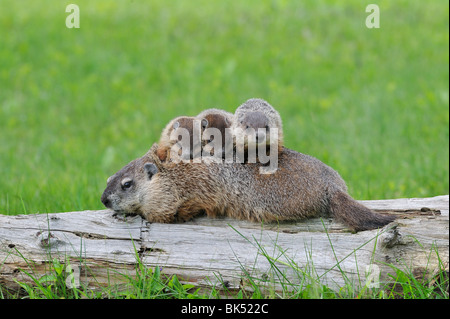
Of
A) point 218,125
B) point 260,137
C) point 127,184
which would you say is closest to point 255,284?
point 260,137

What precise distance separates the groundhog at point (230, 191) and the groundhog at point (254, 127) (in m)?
0.22

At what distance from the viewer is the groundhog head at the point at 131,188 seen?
525 centimetres

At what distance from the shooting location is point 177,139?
19.4ft

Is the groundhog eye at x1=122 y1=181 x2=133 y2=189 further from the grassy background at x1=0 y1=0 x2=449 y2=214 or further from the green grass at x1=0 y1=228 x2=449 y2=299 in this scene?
the grassy background at x1=0 y1=0 x2=449 y2=214

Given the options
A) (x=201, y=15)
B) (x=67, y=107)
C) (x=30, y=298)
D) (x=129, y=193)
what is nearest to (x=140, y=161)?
(x=129, y=193)

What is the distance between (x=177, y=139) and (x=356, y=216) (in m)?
1.96

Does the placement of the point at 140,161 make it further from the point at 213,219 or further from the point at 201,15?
the point at 201,15

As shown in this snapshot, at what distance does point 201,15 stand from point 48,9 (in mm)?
4281

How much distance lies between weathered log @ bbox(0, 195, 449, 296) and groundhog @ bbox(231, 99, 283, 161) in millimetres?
822

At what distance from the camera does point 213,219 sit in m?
5.25

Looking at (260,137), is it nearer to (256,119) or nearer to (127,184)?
(256,119)

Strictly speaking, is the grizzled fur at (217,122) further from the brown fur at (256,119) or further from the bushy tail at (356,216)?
the bushy tail at (356,216)

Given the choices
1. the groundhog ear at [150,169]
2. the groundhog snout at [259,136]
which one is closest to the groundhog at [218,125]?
the groundhog snout at [259,136]
